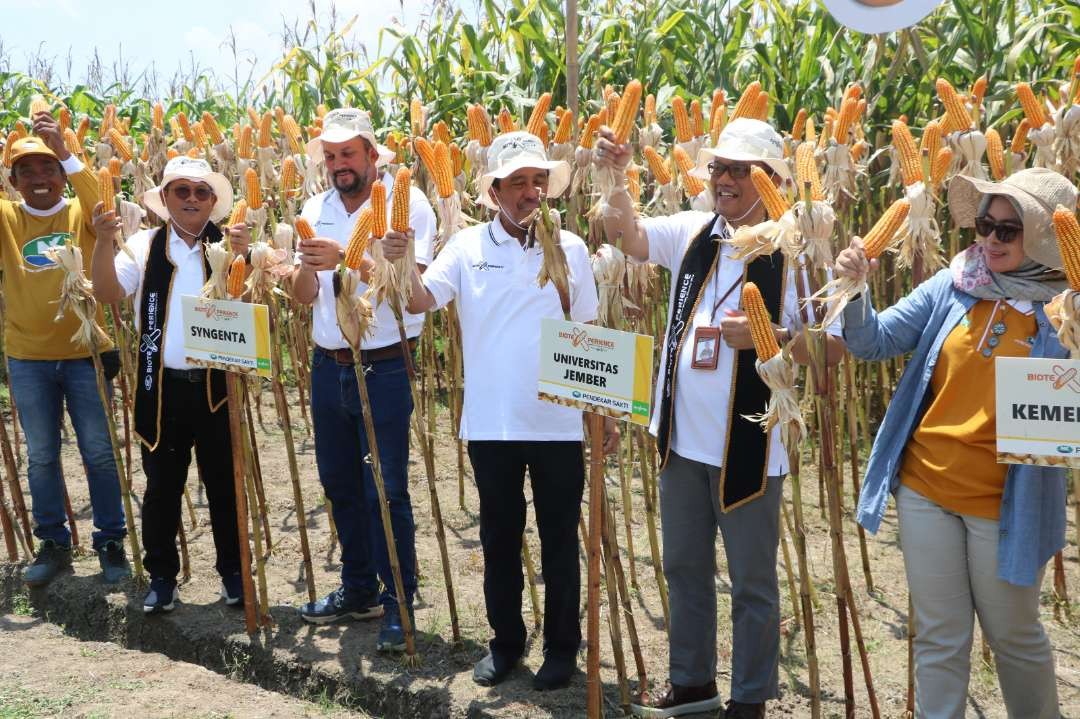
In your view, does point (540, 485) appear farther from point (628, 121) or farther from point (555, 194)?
point (628, 121)

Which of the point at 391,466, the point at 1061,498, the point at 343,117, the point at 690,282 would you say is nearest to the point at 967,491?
the point at 1061,498

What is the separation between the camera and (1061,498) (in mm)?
2678

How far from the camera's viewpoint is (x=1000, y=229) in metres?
2.56

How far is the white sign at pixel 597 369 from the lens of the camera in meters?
2.76

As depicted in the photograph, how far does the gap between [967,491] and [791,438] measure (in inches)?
18.0

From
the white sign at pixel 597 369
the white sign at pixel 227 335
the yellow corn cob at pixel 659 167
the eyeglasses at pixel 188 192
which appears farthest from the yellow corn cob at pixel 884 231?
the eyeglasses at pixel 188 192

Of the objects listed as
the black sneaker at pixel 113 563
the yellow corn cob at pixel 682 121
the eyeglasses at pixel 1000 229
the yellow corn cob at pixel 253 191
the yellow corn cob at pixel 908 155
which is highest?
the yellow corn cob at pixel 682 121

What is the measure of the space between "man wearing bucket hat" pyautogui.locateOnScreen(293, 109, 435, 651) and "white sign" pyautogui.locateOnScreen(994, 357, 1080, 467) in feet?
6.47

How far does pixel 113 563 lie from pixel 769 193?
3548mm

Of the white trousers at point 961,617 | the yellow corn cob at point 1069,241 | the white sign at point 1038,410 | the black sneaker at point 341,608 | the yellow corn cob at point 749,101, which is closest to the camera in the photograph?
the yellow corn cob at point 1069,241

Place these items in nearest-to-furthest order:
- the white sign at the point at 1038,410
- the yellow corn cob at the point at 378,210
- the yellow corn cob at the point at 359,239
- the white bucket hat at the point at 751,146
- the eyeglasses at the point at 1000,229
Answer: the white sign at the point at 1038,410
the eyeglasses at the point at 1000,229
the white bucket hat at the point at 751,146
the yellow corn cob at the point at 378,210
the yellow corn cob at the point at 359,239

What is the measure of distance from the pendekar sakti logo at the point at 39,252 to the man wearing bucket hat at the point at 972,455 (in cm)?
358

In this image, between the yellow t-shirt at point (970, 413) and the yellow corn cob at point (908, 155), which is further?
the yellow corn cob at point (908, 155)

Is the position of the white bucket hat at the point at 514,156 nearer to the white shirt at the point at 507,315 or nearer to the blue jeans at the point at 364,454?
the white shirt at the point at 507,315
